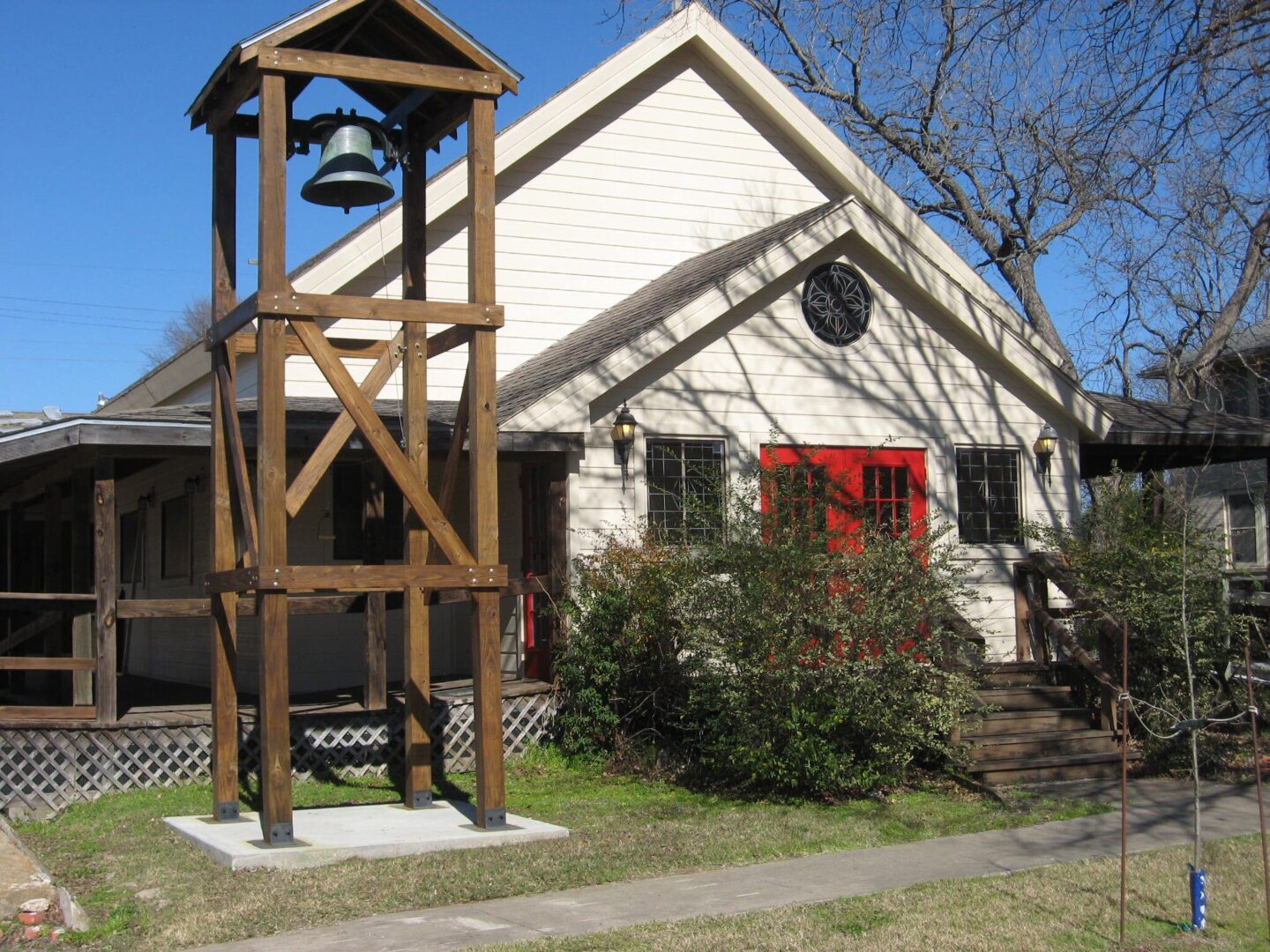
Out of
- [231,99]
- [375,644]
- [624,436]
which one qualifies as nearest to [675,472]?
[624,436]

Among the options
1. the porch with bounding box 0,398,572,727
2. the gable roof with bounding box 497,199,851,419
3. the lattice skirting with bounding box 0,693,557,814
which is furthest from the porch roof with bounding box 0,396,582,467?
the lattice skirting with bounding box 0,693,557,814

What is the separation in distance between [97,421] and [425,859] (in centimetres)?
445

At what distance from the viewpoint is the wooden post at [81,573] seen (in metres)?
10.9

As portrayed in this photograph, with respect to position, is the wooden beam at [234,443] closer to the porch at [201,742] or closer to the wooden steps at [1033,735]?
the porch at [201,742]

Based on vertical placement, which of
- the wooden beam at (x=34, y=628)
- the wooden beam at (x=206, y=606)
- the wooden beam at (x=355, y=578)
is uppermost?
the wooden beam at (x=355, y=578)

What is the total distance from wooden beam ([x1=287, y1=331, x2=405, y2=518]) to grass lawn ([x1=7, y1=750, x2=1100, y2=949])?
2217 mm

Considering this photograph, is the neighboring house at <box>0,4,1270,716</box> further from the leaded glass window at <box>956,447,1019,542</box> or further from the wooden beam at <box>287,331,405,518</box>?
the wooden beam at <box>287,331,405,518</box>

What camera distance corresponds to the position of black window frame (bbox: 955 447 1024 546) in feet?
44.9

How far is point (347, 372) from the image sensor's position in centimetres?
885

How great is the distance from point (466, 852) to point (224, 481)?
10.2ft

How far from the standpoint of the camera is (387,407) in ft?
43.2

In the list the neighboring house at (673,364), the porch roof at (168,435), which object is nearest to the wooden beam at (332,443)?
the porch roof at (168,435)

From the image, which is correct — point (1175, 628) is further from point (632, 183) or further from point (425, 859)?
point (632, 183)

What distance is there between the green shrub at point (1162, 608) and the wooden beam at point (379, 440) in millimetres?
5508
